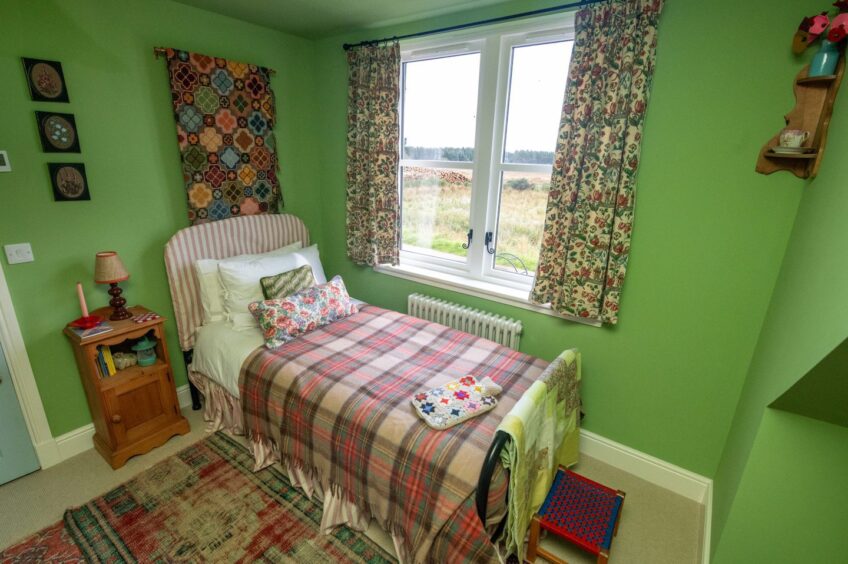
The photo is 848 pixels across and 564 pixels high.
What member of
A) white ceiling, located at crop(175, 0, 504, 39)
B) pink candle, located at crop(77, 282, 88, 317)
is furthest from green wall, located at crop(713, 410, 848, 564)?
pink candle, located at crop(77, 282, 88, 317)

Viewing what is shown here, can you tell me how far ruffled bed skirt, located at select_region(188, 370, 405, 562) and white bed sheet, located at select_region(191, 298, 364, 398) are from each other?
105 millimetres

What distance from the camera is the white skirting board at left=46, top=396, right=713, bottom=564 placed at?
2076mm

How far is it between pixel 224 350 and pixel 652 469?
2595 millimetres

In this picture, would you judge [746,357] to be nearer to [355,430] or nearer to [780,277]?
[780,277]

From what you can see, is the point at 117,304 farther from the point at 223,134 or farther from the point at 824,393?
the point at 824,393

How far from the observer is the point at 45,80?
1.93m

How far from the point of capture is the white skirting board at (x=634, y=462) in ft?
6.81

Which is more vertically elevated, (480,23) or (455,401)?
(480,23)

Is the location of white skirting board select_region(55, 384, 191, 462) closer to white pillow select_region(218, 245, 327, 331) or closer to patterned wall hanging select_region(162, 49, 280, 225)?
white pillow select_region(218, 245, 327, 331)

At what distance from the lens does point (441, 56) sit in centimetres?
262

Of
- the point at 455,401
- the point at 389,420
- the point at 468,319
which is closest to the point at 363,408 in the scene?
the point at 389,420

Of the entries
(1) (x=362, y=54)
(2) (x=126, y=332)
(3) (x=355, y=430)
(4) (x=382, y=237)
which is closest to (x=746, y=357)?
(3) (x=355, y=430)

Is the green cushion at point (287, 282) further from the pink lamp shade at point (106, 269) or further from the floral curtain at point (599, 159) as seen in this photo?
the floral curtain at point (599, 159)

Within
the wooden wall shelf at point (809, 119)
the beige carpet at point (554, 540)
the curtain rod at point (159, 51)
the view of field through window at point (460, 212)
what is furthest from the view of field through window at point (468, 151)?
the curtain rod at point (159, 51)
